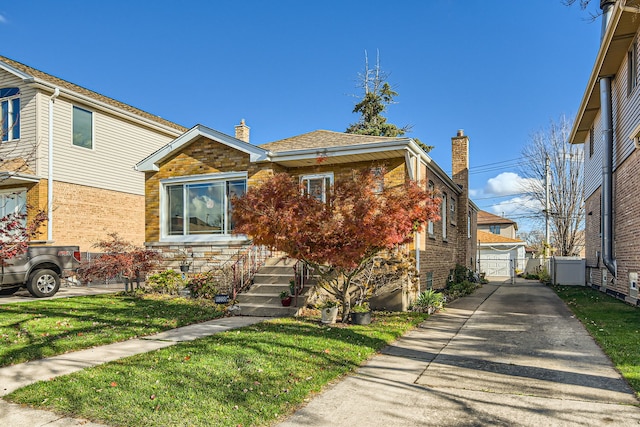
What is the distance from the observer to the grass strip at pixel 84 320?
6547 millimetres

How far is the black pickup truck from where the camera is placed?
1184 centimetres

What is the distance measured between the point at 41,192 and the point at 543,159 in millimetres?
27351

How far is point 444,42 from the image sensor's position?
1491cm

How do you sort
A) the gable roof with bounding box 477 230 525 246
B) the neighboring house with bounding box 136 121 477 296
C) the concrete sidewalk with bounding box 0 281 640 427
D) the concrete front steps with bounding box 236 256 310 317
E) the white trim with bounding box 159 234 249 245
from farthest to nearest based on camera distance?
the gable roof with bounding box 477 230 525 246 < the white trim with bounding box 159 234 249 245 < the neighboring house with bounding box 136 121 477 296 < the concrete front steps with bounding box 236 256 310 317 < the concrete sidewalk with bounding box 0 281 640 427

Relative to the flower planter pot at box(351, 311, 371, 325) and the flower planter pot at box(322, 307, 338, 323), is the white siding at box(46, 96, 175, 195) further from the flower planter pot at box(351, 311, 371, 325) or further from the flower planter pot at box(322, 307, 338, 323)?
the flower planter pot at box(351, 311, 371, 325)

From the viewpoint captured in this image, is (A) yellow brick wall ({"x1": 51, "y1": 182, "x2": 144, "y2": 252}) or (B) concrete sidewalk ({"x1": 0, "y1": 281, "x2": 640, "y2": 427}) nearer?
(B) concrete sidewalk ({"x1": 0, "y1": 281, "x2": 640, "y2": 427})

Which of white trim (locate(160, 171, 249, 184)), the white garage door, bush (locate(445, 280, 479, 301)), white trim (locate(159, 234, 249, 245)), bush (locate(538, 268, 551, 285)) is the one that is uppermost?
white trim (locate(160, 171, 249, 184))

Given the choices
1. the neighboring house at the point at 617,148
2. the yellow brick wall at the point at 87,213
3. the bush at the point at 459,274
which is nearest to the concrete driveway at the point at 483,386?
the neighboring house at the point at 617,148

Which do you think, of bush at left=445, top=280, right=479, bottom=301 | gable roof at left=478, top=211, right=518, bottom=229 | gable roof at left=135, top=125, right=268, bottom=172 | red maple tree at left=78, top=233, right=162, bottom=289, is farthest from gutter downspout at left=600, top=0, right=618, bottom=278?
gable roof at left=478, top=211, right=518, bottom=229

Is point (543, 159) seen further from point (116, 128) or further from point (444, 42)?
point (116, 128)

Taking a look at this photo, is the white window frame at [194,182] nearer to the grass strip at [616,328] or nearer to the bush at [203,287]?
the bush at [203,287]

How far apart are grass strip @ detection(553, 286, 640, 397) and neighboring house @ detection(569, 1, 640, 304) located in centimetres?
82

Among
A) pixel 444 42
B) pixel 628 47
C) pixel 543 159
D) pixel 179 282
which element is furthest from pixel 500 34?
pixel 543 159

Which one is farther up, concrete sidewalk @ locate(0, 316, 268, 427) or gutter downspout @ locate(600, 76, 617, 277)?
gutter downspout @ locate(600, 76, 617, 277)
